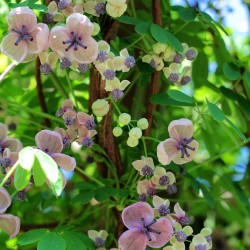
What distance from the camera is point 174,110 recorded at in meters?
1.44

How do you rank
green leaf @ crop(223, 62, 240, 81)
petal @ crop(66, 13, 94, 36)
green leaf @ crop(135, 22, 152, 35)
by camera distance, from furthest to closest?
green leaf @ crop(223, 62, 240, 81) → green leaf @ crop(135, 22, 152, 35) → petal @ crop(66, 13, 94, 36)

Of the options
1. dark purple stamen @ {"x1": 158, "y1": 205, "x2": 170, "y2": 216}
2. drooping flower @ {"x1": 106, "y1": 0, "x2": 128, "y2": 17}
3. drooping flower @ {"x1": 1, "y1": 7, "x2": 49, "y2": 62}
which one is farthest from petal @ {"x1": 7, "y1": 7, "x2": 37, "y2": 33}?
dark purple stamen @ {"x1": 158, "y1": 205, "x2": 170, "y2": 216}

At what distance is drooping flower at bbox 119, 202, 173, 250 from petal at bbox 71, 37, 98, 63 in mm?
221

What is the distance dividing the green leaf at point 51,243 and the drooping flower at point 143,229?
0.09 m

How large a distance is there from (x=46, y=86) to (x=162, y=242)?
0.52 metres

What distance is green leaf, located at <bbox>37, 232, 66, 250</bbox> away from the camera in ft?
2.75

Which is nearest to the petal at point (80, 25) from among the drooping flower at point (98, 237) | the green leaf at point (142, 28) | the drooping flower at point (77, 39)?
the drooping flower at point (77, 39)

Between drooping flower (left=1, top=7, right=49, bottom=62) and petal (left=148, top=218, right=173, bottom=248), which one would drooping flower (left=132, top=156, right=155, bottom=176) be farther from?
drooping flower (left=1, top=7, right=49, bottom=62)

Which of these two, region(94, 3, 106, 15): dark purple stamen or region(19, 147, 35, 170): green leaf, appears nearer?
region(19, 147, 35, 170): green leaf

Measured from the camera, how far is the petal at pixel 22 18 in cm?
87

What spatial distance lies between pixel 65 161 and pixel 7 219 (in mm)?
121

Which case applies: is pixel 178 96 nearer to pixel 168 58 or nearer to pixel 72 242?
pixel 168 58

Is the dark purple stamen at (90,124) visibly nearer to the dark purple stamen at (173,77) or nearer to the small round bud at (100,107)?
the small round bud at (100,107)

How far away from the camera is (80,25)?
86 cm
